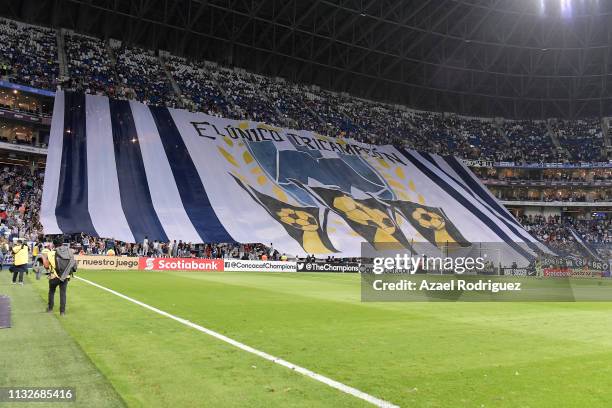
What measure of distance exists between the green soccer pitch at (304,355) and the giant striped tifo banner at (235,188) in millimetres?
23145

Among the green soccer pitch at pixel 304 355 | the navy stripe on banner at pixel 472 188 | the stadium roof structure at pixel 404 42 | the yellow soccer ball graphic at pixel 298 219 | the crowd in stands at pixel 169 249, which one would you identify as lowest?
the green soccer pitch at pixel 304 355

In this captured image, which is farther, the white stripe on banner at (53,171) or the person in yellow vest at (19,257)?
the white stripe on banner at (53,171)

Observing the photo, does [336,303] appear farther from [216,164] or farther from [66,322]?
[216,164]

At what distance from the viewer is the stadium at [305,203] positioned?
7.67 metres

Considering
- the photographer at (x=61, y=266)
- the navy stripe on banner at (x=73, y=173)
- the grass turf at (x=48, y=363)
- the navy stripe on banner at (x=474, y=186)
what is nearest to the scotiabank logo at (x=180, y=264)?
the navy stripe on banner at (x=73, y=173)

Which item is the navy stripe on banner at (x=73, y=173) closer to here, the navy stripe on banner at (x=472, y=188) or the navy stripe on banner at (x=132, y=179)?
the navy stripe on banner at (x=132, y=179)

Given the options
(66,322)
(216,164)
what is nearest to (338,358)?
(66,322)

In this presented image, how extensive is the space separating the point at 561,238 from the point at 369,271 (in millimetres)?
38953

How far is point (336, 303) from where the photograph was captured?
57.3ft

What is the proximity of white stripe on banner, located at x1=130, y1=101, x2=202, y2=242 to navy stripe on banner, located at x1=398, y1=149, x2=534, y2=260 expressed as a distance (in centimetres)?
3049

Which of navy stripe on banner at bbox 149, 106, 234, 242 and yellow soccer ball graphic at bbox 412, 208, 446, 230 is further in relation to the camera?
yellow soccer ball graphic at bbox 412, 208, 446, 230

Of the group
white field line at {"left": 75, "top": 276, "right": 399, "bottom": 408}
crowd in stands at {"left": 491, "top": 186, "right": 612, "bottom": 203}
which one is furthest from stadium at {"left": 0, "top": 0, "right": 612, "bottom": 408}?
crowd in stands at {"left": 491, "top": 186, "right": 612, "bottom": 203}

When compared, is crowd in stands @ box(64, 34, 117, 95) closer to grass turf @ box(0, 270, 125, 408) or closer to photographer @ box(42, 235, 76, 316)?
photographer @ box(42, 235, 76, 316)

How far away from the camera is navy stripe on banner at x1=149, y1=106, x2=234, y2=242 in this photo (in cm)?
3894
